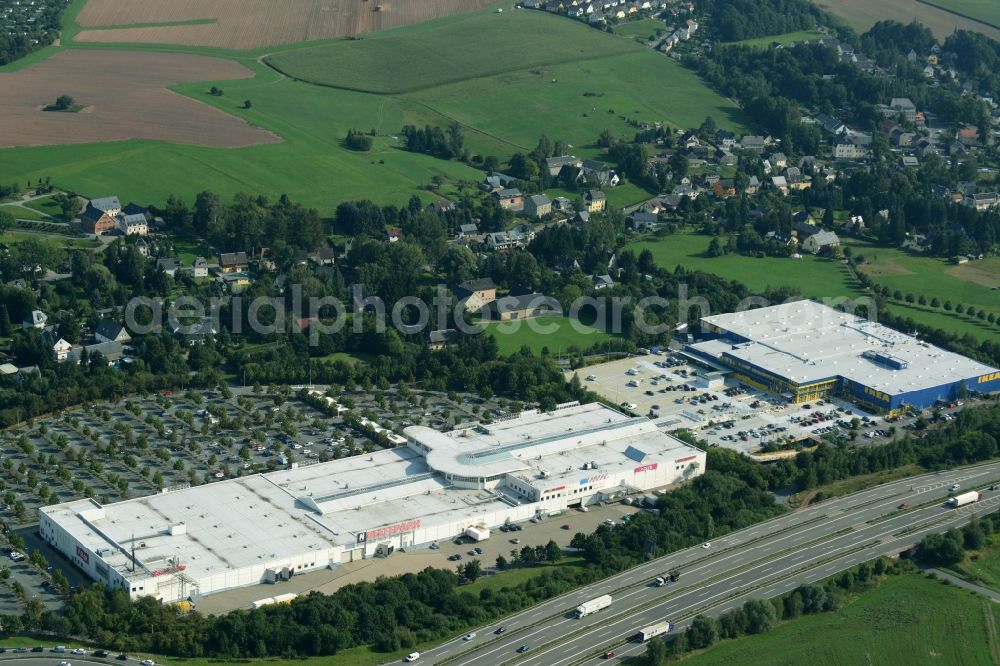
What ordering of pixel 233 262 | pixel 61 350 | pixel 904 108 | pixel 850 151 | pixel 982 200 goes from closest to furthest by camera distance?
1. pixel 61 350
2. pixel 233 262
3. pixel 982 200
4. pixel 850 151
5. pixel 904 108

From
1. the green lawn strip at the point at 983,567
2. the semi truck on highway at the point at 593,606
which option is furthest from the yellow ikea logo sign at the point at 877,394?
the semi truck on highway at the point at 593,606

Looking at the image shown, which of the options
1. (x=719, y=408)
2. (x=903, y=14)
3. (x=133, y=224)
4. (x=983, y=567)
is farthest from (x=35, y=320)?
(x=903, y=14)

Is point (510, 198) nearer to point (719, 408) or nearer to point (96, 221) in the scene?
point (96, 221)

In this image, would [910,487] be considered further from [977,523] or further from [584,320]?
[584,320]

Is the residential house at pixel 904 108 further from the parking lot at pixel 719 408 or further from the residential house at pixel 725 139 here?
the parking lot at pixel 719 408

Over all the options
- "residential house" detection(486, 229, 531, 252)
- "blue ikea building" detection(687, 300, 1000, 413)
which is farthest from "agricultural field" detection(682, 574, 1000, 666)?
"residential house" detection(486, 229, 531, 252)

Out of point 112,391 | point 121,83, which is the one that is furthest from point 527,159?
point 112,391
